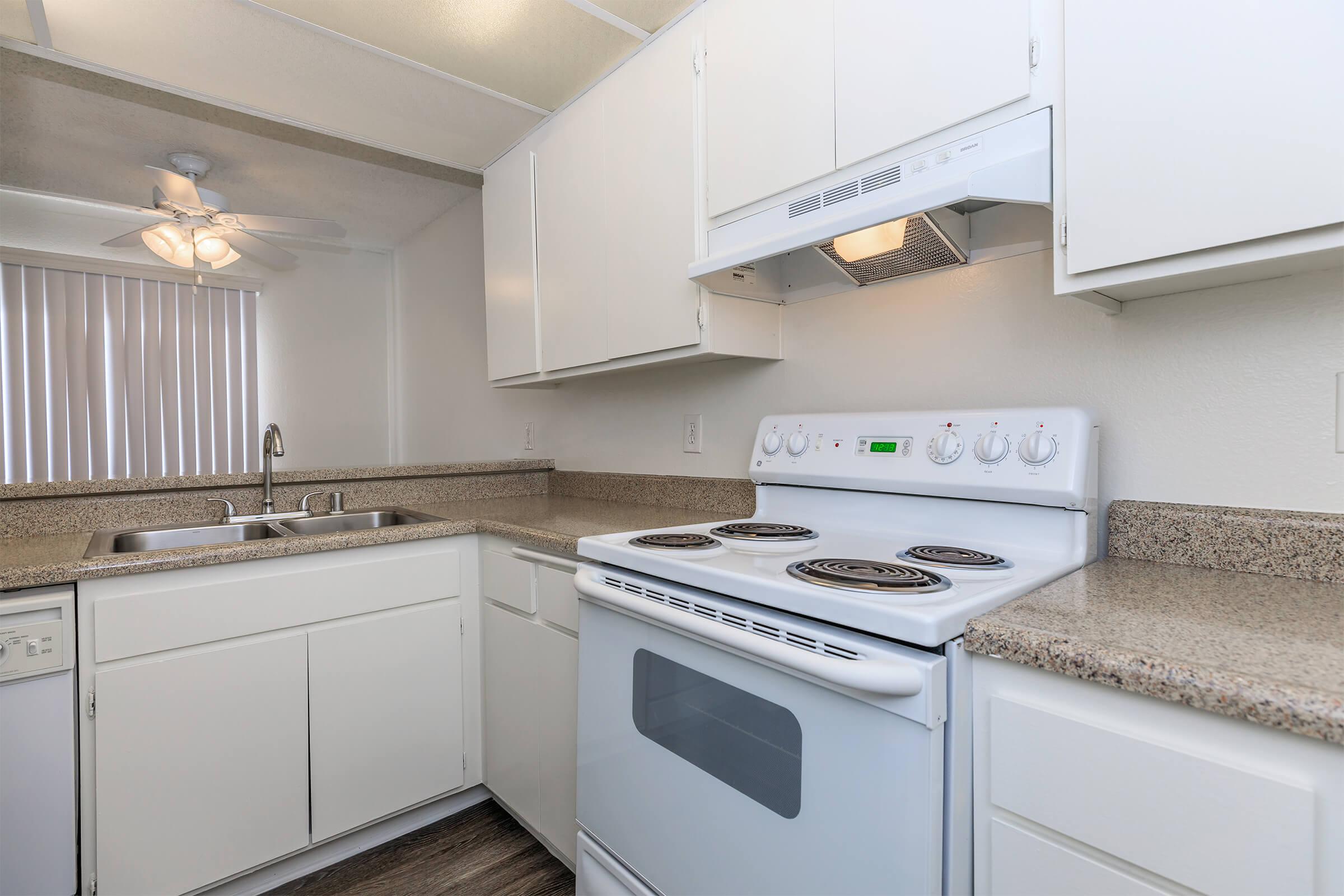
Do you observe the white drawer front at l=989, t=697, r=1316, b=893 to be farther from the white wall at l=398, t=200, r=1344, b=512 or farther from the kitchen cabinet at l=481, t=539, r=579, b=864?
the kitchen cabinet at l=481, t=539, r=579, b=864

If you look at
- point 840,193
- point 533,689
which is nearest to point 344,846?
point 533,689

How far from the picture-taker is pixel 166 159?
2.89m

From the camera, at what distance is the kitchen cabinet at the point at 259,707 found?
1.37 meters

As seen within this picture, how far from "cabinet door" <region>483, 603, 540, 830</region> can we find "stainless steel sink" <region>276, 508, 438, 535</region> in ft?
1.31

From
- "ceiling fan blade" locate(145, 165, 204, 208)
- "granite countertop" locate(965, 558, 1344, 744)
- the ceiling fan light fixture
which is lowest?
"granite countertop" locate(965, 558, 1344, 744)

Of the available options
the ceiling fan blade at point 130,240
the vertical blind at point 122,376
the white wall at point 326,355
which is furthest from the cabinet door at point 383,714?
the vertical blind at point 122,376

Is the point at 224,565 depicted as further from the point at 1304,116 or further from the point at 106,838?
the point at 1304,116

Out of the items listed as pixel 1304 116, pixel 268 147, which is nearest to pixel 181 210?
pixel 268 147

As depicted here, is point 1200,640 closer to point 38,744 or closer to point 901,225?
point 901,225

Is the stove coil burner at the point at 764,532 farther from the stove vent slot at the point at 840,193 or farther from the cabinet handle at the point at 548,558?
the stove vent slot at the point at 840,193

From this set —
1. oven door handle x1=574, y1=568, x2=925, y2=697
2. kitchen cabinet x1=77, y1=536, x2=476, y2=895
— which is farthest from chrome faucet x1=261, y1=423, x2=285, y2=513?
oven door handle x1=574, y1=568, x2=925, y2=697

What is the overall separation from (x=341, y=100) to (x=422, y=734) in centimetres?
198

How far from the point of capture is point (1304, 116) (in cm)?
81

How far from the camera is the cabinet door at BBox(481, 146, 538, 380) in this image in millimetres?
2281
